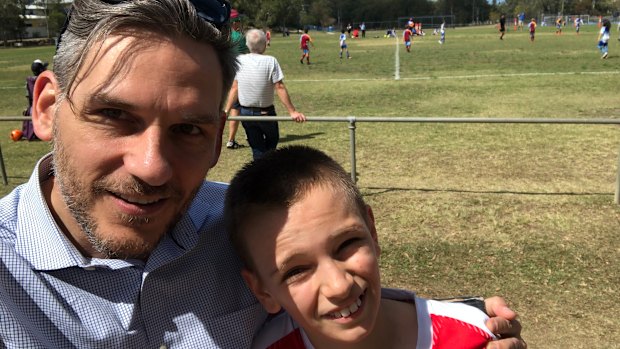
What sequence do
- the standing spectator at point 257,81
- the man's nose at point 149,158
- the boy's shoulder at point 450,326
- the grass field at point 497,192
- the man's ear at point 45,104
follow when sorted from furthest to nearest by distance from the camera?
1. the standing spectator at point 257,81
2. the grass field at point 497,192
3. the boy's shoulder at point 450,326
4. the man's ear at point 45,104
5. the man's nose at point 149,158

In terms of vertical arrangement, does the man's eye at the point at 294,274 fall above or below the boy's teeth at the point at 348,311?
above

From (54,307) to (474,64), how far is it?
22.7 meters

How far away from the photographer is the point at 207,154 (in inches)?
60.4

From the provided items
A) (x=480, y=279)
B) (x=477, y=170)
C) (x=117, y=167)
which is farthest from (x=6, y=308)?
(x=477, y=170)

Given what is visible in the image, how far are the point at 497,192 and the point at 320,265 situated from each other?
562 centimetres

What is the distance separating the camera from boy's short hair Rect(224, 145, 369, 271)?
167 centimetres

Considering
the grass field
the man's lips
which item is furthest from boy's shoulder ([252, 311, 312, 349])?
the grass field

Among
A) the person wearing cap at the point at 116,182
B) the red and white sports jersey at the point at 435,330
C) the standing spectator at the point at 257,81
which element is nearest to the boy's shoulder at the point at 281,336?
the red and white sports jersey at the point at 435,330

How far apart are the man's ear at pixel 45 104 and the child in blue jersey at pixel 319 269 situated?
586 mm

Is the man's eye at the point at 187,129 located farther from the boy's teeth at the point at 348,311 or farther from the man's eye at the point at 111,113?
→ the boy's teeth at the point at 348,311

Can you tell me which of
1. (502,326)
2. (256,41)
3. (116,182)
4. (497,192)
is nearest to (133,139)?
(116,182)

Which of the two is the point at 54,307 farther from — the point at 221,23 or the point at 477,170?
the point at 477,170

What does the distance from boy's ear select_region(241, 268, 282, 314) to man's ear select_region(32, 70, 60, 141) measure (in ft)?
2.29

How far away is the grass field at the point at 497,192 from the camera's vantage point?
4.50 meters
